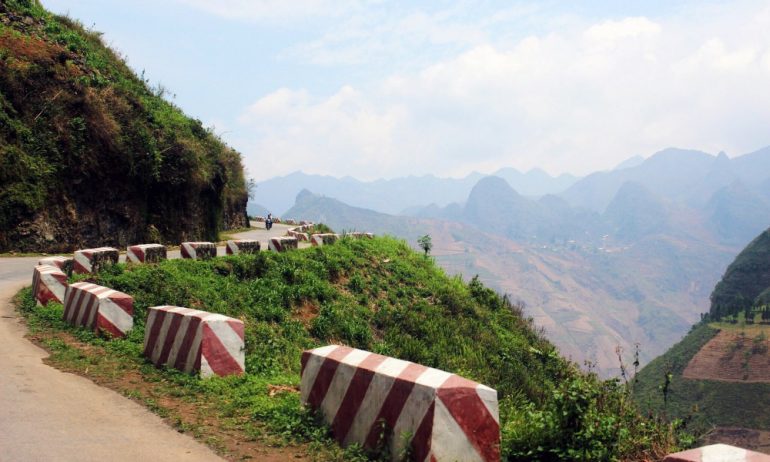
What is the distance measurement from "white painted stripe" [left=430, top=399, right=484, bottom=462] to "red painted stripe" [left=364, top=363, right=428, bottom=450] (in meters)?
0.36

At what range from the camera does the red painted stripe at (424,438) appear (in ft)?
15.7

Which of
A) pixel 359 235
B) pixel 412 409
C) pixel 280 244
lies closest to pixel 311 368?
pixel 412 409

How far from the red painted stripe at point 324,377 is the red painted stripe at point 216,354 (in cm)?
219

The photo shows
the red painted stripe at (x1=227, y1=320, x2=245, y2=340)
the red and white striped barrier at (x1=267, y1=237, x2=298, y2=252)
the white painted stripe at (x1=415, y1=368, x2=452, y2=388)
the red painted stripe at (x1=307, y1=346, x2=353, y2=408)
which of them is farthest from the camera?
the red and white striped barrier at (x1=267, y1=237, x2=298, y2=252)

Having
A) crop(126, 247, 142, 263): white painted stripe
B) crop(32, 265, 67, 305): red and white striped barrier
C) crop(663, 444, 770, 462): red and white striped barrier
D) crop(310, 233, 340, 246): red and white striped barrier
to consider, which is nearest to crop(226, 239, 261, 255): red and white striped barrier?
crop(126, 247, 142, 263): white painted stripe

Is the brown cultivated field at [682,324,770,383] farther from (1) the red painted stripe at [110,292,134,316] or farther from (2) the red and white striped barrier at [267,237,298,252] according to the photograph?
(1) the red painted stripe at [110,292,134,316]

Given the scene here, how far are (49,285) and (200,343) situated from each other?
21.7ft

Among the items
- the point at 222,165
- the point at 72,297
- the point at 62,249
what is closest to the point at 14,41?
the point at 62,249

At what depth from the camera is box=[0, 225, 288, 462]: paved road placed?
5.14m

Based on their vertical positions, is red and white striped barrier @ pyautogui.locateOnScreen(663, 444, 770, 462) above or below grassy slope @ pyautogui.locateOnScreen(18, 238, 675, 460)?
above

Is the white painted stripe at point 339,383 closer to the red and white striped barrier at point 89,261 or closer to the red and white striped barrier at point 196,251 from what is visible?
the red and white striped barrier at point 89,261

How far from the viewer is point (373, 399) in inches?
212

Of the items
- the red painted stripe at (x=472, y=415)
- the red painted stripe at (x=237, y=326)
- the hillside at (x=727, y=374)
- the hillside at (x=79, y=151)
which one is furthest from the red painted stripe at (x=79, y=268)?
the hillside at (x=727, y=374)

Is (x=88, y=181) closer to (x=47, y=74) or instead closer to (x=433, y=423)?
(x=47, y=74)
